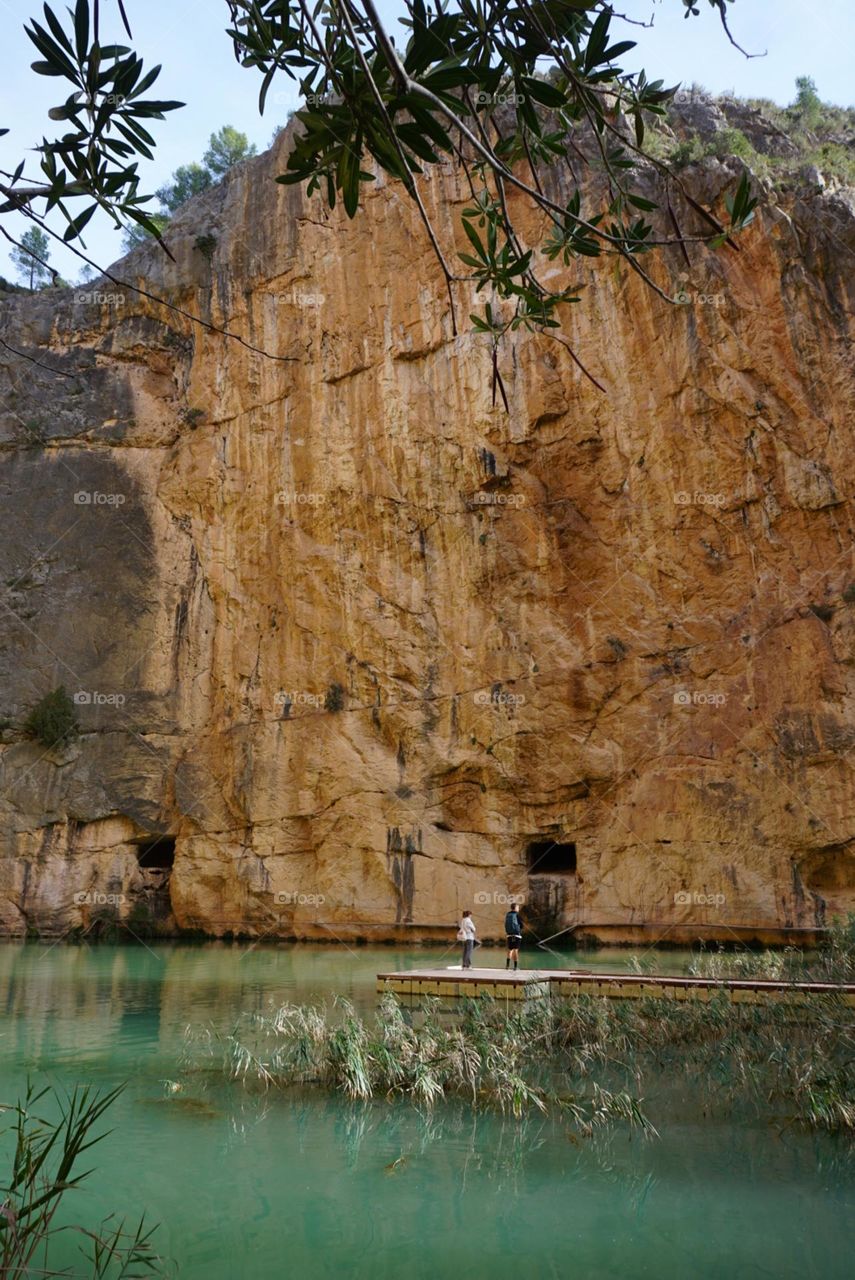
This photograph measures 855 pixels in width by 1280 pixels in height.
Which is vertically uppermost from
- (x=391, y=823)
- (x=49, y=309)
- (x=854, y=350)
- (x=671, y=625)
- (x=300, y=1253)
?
(x=49, y=309)

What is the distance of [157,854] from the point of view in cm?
2248

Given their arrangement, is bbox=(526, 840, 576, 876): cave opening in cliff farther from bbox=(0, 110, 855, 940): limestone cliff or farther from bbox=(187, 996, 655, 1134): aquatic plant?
bbox=(187, 996, 655, 1134): aquatic plant

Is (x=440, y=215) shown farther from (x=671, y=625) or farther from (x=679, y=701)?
(x=679, y=701)

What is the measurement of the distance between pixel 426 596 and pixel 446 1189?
53.9 ft

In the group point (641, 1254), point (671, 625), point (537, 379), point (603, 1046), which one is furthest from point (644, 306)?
point (641, 1254)

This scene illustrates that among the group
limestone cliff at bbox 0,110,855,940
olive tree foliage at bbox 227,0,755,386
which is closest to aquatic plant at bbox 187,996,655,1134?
olive tree foliage at bbox 227,0,755,386

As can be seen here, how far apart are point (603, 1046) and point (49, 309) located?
23011mm

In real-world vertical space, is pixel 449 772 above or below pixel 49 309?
below

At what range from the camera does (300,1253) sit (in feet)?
15.1

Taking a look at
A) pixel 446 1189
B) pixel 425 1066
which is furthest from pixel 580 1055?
pixel 446 1189

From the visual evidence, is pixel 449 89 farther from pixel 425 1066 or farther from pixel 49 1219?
pixel 425 1066

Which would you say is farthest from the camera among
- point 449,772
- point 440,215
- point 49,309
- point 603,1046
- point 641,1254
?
point 49,309

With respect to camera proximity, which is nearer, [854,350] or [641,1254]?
[641,1254]

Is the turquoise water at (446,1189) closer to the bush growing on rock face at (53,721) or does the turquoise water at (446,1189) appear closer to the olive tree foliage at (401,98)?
the olive tree foliage at (401,98)
